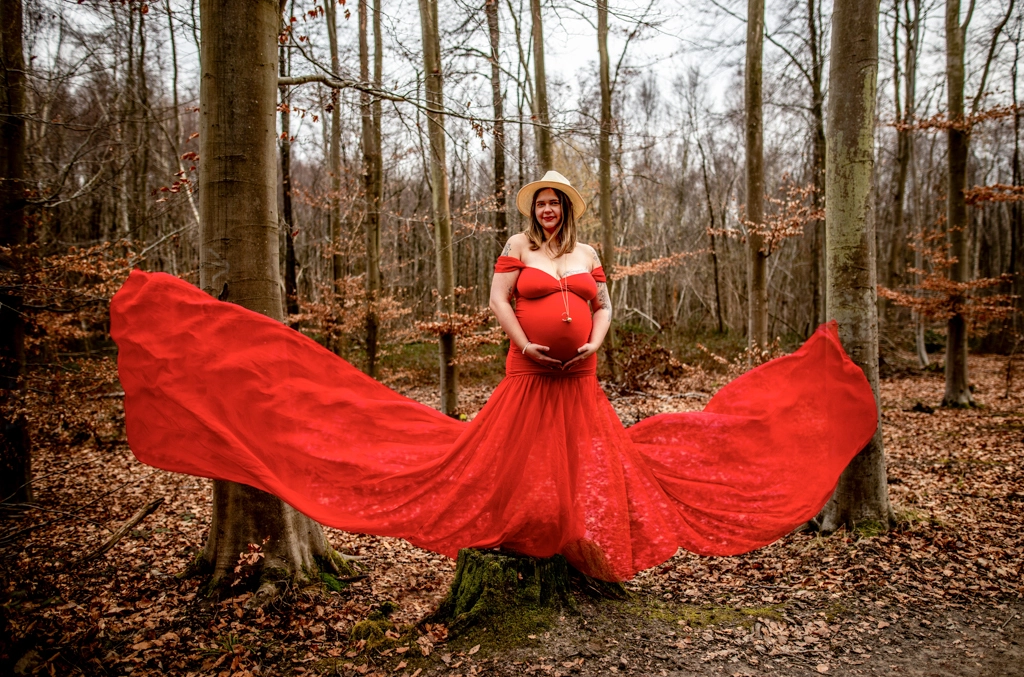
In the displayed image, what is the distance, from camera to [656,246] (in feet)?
96.2

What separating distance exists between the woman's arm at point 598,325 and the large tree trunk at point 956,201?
8647 mm

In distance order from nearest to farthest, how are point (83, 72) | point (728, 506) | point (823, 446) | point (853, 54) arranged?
point (728, 506)
point (823, 446)
point (853, 54)
point (83, 72)

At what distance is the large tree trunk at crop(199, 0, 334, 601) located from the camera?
331cm

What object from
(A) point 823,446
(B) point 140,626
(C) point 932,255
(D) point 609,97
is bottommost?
(B) point 140,626

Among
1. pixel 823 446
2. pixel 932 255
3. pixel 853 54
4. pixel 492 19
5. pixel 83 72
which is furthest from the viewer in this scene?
pixel 932 255

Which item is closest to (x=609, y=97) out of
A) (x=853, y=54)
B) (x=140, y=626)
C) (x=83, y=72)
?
(x=853, y=54)

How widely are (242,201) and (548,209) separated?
172 centimetres

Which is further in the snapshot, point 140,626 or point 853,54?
point 853,54

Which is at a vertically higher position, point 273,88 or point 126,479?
point 273,88

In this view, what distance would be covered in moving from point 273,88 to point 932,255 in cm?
1158

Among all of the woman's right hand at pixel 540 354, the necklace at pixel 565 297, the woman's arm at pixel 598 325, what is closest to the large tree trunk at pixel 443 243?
the woman's arm at pixel 598 325

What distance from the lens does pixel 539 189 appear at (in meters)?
3.48

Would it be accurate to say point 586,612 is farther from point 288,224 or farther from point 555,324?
point 288,224

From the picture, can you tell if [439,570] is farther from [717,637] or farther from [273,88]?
[273,88]
